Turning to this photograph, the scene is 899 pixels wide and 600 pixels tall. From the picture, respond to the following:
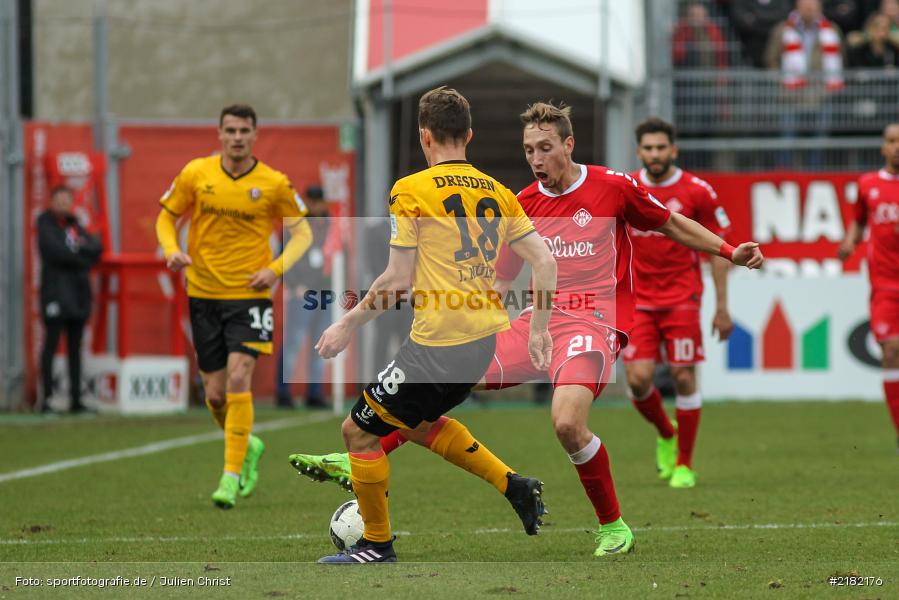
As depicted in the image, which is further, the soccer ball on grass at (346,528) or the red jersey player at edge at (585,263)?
the red jersey player at edge at (585,263)

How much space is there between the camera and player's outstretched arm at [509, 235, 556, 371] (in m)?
6.25

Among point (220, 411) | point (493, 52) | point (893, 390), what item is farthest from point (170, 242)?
point (493, 52)

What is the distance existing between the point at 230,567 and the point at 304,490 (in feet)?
11.1

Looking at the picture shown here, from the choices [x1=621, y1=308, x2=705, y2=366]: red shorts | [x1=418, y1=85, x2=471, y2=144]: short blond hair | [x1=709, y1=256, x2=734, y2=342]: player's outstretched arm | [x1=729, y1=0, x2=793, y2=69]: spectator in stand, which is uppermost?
[x1=729, y1=0, x2=793, y2=69]: spectator in stand

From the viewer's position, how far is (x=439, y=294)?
246 inches

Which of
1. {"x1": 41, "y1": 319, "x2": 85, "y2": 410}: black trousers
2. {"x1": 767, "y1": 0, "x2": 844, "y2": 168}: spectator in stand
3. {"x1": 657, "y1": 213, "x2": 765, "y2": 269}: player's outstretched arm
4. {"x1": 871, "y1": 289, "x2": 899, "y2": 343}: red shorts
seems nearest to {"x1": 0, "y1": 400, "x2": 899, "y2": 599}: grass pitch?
{"x1": 871, "y1": 289, "x2": 899, "y2": 343}: red shorts

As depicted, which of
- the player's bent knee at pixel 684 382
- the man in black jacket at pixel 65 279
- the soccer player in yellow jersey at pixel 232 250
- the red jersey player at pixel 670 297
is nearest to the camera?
the soccer player in yellow jersey at pixel 232 250

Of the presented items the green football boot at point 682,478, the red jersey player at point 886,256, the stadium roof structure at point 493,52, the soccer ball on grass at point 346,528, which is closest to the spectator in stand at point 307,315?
the stadium roof structure at point 493,52

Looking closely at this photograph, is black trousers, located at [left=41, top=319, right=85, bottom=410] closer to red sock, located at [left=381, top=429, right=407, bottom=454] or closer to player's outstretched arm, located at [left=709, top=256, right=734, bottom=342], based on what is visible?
player's outstretched arm, located at [left=709, top=256, right=734, bottom=342]

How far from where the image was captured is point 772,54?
693 inches

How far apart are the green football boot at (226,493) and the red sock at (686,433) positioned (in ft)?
9.44

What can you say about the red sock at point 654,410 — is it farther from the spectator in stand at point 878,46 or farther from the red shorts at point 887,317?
the spectator in stand at point 878,46

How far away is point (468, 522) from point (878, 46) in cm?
1170

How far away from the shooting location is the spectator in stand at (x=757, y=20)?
17.8 metres
